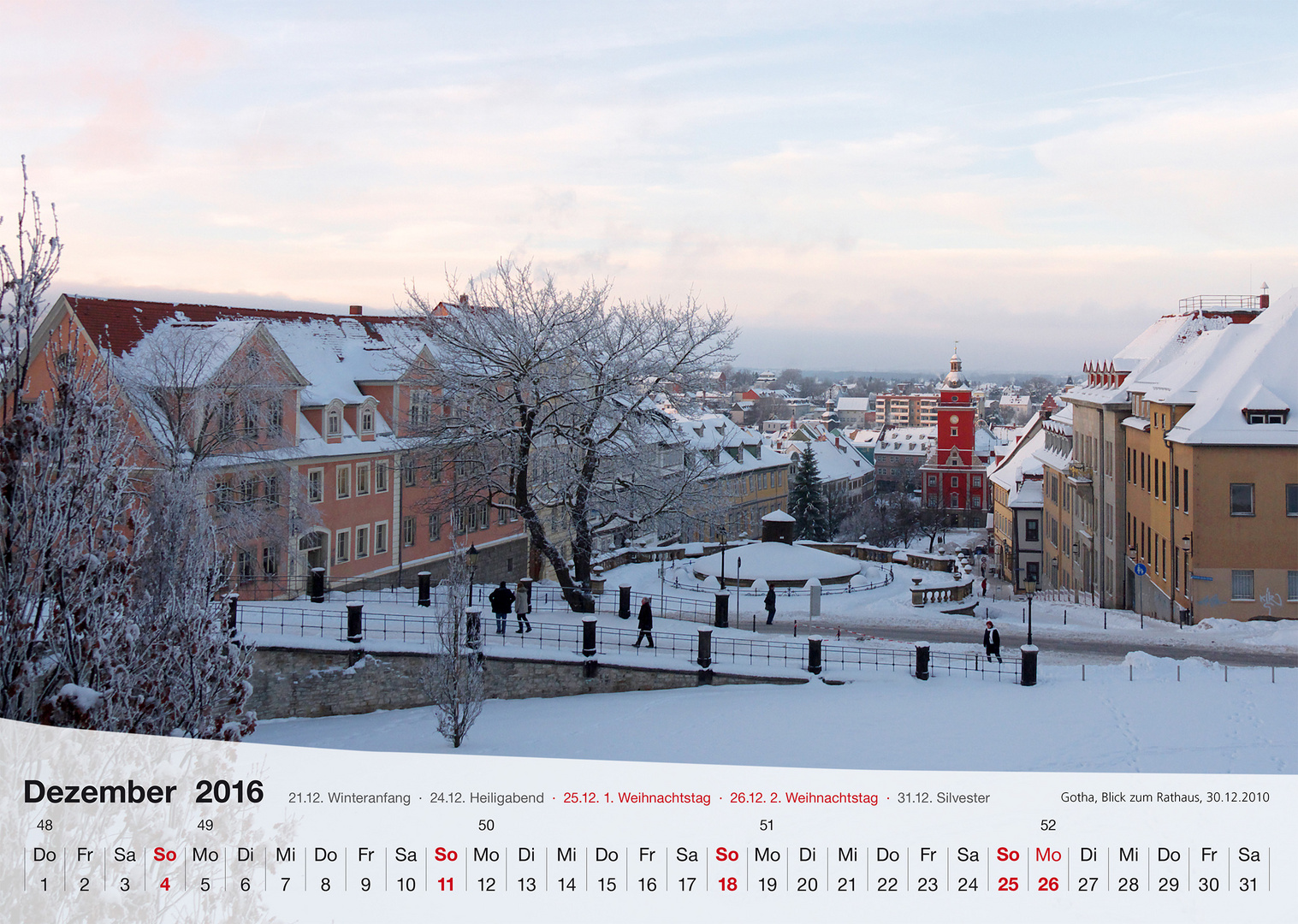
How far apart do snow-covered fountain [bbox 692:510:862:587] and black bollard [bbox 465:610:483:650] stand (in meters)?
14.9

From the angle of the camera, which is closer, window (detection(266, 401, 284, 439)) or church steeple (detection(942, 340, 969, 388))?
window (detection(266, 401, 284, 439))

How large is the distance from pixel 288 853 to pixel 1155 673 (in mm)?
19433

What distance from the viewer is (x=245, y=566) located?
30.3m

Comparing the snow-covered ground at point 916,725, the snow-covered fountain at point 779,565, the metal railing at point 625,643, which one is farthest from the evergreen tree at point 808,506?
the snow-covered ground at point 916,725

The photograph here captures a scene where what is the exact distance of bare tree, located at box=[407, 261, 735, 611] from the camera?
27.5 metres

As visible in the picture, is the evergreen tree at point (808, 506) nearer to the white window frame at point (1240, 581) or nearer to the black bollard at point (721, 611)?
the white window frame at point (1240, 581)

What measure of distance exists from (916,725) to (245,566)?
20206 millimetres

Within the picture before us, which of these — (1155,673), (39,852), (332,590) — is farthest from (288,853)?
(332,590)

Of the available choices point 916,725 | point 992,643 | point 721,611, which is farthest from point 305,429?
point 916,725

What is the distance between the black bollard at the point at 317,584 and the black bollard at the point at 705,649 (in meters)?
11.1

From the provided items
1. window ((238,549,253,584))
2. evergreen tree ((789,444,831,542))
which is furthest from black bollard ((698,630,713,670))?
evergreen tree ((789,444,831,542))

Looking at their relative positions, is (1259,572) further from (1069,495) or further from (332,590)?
(332,590)

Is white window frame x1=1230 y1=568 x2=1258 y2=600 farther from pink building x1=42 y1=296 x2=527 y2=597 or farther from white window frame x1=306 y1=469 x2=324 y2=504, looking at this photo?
white window frame x1=306 y1=469 x2=324 y2=504

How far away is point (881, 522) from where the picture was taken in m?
85.4
